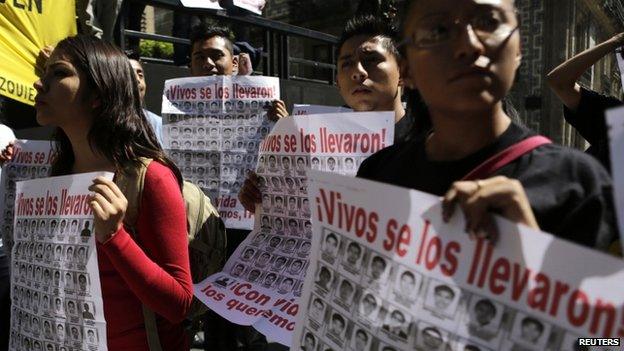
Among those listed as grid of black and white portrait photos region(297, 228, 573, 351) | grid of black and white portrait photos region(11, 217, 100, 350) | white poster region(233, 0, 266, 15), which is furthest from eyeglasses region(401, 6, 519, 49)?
white poster region(233, 0, 266, 15)

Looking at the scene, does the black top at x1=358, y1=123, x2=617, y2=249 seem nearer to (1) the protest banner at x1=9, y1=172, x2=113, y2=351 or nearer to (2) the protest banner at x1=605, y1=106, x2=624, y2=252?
(2) the protest banner at x1=605, y1=106, x2=624, y2=252

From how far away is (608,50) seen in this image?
→ 266 cm

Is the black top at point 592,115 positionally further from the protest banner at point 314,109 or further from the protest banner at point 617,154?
the protest banner at point 617,154

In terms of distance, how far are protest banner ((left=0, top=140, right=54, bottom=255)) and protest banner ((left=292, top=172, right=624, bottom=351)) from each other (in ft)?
5.58

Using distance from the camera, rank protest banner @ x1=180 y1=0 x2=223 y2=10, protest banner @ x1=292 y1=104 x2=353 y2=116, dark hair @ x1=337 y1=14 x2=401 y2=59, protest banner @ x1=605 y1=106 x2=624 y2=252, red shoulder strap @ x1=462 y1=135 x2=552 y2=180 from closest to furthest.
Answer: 1. protest banner @ x1=605 y1=106 x2=624 y2=252
2. red shoulder strap @ x1=462 y1=135 x2=552 y2=180
3. dark hair @ x1=337 y1=14 x2=401 y2=59
4. protest banner @ x1=292 y1=104 x2=353 y2=116
5. protest banner @ x1=180 y1=0 x2=223 y2=10

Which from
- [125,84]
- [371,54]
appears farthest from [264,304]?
[371,54]

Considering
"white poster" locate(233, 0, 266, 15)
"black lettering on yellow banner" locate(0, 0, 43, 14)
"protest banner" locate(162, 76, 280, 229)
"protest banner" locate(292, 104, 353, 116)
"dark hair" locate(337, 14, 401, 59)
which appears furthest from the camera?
"white poster" locate(233, 0, 266, 15)

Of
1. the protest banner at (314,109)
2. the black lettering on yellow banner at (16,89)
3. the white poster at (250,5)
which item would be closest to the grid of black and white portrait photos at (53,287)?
the protest banner at (314,109)

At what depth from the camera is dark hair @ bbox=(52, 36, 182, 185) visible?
1838mm

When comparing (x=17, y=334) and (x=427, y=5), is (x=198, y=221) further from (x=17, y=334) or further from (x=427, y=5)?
(x=427, y=5)

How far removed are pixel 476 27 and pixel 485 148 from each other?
0.24 m

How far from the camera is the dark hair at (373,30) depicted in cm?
239

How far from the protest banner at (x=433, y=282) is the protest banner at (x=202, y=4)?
186 inches

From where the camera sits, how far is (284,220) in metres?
2.01
